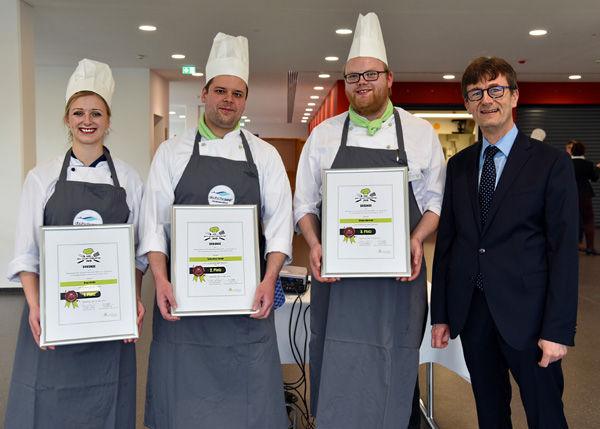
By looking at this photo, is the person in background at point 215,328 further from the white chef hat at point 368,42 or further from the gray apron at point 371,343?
the white chef hat at point 368,42

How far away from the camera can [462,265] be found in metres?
1.98

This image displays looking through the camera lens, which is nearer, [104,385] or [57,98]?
[104,385]

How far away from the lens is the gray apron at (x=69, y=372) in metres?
1.96

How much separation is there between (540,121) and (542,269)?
36.9ft

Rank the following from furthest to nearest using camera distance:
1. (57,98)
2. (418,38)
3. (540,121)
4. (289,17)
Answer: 1. (540,121)
2. (57,98)
3. (418,38)
4. (289,17)

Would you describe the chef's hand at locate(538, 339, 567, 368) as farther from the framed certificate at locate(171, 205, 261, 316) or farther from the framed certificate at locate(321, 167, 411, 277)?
the framed certificate at locate(171, 205, 261, 316)

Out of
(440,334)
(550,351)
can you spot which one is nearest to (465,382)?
(440,334)

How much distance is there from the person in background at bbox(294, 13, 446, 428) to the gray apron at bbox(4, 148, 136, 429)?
2.40 feet

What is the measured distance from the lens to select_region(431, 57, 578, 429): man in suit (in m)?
1.80

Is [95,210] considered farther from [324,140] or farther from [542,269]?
[542,269]

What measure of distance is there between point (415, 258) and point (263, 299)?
55 centimetres

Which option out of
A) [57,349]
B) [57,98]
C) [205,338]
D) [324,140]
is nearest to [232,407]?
[205,338]

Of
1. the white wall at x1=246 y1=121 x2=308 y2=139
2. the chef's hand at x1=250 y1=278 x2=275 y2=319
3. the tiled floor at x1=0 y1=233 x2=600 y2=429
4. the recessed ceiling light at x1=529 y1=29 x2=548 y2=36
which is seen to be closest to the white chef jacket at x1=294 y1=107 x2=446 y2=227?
the chef's hand at x1=250 y1=278 x2=275 y2=319

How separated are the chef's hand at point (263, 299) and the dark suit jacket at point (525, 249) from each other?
2.11ft
